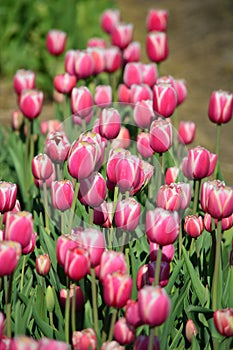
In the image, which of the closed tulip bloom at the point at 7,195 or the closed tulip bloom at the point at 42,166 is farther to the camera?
the closed tulip bloom at the point at 42,166

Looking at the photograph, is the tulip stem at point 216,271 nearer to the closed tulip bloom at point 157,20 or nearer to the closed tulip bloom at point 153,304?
the closed tulip bloom at point 153,304

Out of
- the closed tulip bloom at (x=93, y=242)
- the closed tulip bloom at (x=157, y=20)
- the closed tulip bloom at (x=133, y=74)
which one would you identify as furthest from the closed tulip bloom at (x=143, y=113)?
the closed tulip bloom at (x=157, y=20)

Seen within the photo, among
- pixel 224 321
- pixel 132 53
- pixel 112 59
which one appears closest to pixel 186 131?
pixel 112 59

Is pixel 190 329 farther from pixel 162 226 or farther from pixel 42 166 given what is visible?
pixel 42 166

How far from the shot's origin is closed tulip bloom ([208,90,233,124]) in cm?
304

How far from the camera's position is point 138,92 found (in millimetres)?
3459

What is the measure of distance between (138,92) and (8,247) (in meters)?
1.62

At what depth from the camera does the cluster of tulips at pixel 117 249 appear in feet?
6.68

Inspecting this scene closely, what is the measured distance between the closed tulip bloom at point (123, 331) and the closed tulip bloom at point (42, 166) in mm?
804

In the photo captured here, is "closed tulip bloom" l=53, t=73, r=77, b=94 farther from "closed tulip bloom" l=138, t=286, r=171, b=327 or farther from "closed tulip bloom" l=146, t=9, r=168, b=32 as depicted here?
"closed tulip bloom" l=138, t=286, r=171, b=327

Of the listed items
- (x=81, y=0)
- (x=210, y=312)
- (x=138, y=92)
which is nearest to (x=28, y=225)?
(x=210, y=312)

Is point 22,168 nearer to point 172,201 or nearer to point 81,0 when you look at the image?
point 172,201

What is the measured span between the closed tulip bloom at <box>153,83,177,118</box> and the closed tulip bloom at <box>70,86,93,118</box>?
1.13ft

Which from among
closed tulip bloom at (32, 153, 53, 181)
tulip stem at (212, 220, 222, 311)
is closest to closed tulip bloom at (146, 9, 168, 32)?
closed tulip bloom at (32, 153, 53, 181)
